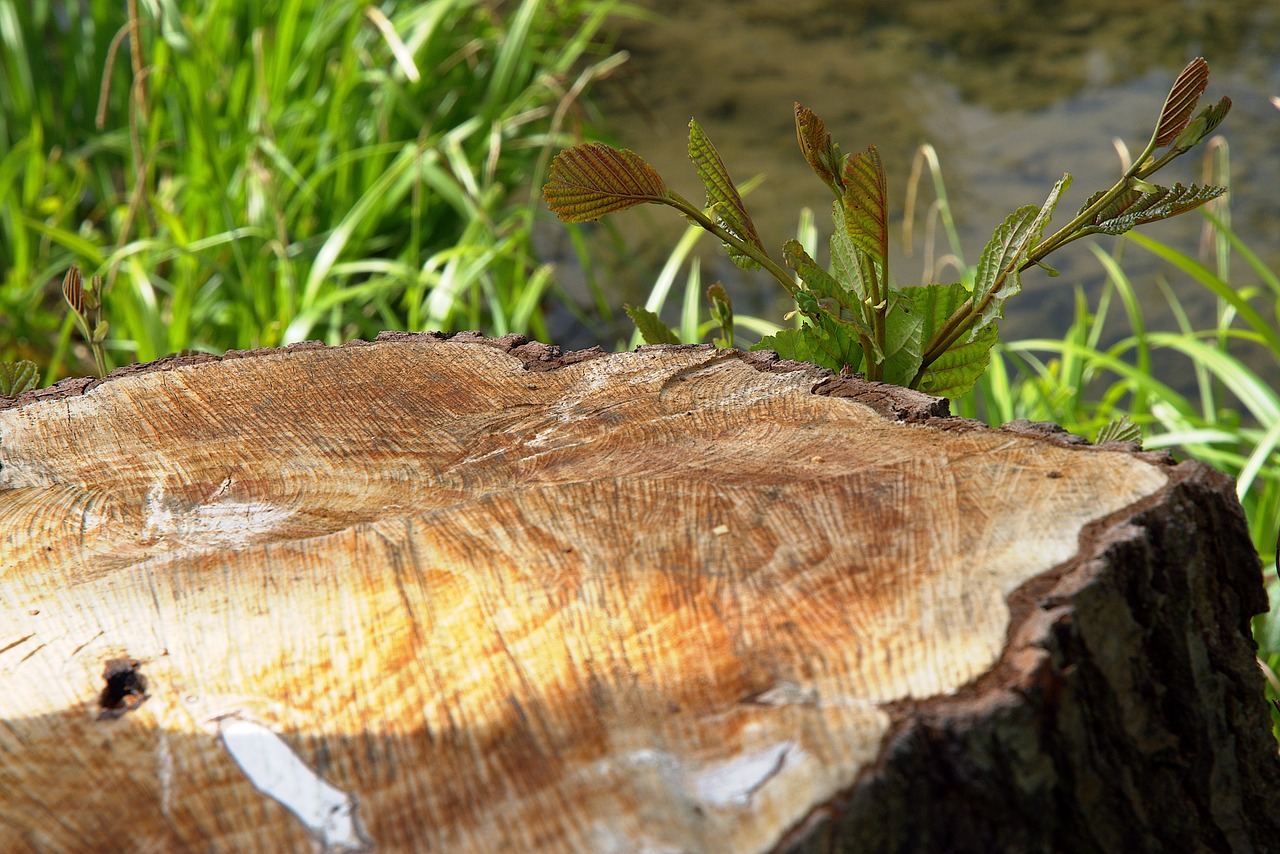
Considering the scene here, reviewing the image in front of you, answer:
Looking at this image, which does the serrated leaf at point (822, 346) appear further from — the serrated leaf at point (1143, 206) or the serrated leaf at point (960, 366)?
the serrated leaf at point (1143, 206)

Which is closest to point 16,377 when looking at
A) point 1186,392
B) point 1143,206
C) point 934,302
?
point 934,302

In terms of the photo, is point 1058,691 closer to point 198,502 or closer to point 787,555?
point 787,555

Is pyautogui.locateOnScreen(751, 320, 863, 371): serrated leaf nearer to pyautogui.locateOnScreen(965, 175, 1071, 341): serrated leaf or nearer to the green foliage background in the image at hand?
pyautogui.locateOnScreen(965, 175, 1071, 341): serrated leaf

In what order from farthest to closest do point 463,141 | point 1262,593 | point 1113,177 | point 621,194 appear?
point 1113,177 < point 463,141 < point 621,194 < point 1262,593

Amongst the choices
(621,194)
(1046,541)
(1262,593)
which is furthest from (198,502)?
(1262,593)

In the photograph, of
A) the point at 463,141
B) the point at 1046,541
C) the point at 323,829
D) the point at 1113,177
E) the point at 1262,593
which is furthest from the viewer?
the point at 1113,177

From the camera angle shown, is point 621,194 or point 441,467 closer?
point 441,467

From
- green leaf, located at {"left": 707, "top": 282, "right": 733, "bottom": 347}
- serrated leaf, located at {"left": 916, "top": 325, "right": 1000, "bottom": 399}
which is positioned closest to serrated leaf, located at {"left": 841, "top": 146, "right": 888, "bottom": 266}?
serrated leaf, located at {"left": 916, "top": 325, "right": 1000, "bottom": 399}

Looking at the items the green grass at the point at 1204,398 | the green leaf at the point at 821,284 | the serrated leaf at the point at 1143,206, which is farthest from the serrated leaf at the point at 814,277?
the green grass at the point at 1204,398
